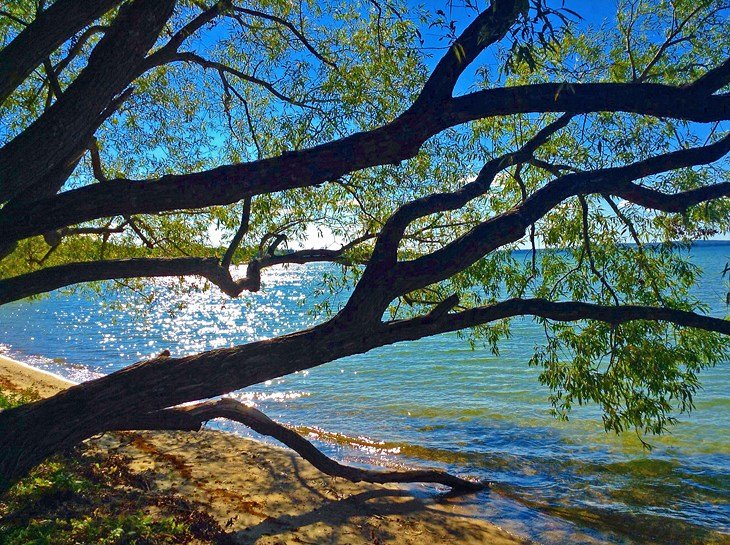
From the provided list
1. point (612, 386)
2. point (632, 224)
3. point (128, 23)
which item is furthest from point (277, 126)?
point (612, 386)

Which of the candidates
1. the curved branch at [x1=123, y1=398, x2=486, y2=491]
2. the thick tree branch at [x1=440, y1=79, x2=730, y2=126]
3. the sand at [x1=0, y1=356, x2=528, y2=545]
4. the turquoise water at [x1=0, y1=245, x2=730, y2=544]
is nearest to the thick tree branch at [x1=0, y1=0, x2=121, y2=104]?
the thick tree branch at [x1=440, y1=79, x2=730, y2=126]

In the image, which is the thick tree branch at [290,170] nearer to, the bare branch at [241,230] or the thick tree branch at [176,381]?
the thick tree branch at [176,381]

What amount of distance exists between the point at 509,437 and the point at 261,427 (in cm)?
945

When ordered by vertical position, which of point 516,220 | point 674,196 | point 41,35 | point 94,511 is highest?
point 41,35

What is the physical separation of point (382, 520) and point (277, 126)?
659cm

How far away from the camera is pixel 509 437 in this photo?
1548 centimetres

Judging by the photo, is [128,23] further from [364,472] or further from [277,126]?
[364,472]

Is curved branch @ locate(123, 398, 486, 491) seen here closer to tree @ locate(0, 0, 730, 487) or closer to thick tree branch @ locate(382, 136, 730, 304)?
tree @ locate(0, 0, 730, 487)

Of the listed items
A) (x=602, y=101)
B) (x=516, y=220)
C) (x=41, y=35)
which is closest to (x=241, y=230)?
(x=41, y=35)

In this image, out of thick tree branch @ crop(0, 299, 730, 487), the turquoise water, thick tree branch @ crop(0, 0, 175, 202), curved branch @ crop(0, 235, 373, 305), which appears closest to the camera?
thick tree branch @ crop(0, 0, 175, 202)

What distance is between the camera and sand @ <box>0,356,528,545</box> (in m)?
7.88

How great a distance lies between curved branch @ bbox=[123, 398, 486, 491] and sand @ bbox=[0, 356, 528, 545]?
487mm

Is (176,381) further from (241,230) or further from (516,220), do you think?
(516,220)

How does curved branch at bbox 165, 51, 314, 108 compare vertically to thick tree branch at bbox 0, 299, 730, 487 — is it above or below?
above
